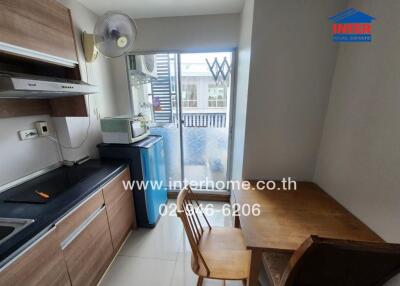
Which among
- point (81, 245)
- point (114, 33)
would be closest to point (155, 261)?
point (81, 245)

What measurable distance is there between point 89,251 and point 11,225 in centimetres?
54

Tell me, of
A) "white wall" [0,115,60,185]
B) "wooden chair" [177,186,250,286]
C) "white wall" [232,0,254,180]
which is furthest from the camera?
"white wall" [232,0,254,180]

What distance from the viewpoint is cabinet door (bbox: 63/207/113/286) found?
112 centimetres

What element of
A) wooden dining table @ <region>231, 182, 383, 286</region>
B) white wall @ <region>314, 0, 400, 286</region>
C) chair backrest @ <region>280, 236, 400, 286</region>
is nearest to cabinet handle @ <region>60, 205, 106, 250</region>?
wooden dining table @ <region>231, 182, 383, 286</region>

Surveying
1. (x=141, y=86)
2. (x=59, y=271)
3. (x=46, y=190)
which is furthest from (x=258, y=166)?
(x=141, y=86)

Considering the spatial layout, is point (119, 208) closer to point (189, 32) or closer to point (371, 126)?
point (371, 126)

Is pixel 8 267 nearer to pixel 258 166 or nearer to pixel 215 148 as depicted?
pixel 258 166

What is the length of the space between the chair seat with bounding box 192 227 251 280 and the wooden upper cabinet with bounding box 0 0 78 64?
1681mm

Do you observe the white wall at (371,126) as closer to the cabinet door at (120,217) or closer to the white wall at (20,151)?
the cabinet door at (120,217)

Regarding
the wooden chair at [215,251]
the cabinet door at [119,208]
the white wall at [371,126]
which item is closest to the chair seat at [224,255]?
the wooden chair at [215,251]

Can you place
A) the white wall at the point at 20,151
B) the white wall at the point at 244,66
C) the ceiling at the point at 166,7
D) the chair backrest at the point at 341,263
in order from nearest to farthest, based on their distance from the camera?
the chair backrest at the point at 341,263 → the white wall at the point at 20,151 → the white wall at the point at 244,66 → the ceiling at the point at 166,7

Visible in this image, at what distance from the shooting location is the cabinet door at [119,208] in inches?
59.7

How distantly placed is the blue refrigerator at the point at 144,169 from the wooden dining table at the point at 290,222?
1.03 m

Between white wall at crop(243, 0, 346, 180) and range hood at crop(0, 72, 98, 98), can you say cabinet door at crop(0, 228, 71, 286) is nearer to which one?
range hood at crop(0, 72, 98, 98)
